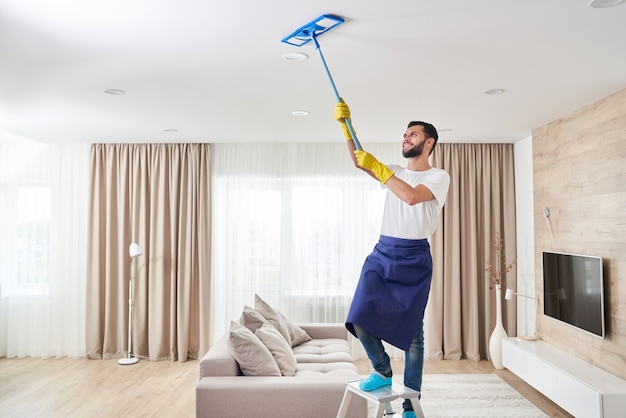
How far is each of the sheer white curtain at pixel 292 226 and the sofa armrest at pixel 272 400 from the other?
2.97 meters

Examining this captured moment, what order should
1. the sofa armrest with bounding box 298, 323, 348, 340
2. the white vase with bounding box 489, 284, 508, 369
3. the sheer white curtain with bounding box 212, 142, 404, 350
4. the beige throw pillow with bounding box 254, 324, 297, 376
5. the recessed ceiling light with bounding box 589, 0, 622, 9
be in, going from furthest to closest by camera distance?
the sheer white curtain with bounding box 212, 142, 404, 350, the white vase with bounding box 489, 284, 508, 369, the sofa armrest with bounding box 298, 323, 348, 340, the beige throw pillow with bounding box 254, 324, 297, 376, the recessed ceiling light with bounding box 589, 0, 622, 9

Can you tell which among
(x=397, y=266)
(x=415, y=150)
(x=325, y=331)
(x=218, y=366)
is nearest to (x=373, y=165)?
(x=415, y=150)

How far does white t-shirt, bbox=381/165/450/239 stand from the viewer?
241 cm

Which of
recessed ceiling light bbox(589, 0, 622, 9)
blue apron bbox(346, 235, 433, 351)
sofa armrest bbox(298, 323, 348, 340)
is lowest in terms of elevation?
sofa armrest bbox(298, 323, 348, 340)

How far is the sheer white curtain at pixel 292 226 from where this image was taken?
255 inches

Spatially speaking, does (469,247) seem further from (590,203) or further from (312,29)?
(312,29)

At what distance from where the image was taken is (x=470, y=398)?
4.90 meters

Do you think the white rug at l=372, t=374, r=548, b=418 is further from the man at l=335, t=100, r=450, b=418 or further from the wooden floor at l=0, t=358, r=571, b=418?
the man at l=335, t=100, r=450, b=418

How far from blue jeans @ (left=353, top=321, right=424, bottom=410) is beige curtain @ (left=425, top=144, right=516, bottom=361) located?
3881 millimetres

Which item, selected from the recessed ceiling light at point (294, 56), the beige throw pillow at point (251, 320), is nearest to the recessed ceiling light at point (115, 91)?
the recessed ceiling light at point (294, 56)

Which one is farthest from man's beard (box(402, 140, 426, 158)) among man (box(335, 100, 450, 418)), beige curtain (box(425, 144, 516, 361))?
beige curtain (box(425, 144, 516, 361))

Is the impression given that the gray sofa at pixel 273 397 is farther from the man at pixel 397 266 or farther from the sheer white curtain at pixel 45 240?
the sheer white curtain at pixel 45 240

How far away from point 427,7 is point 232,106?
2.36m

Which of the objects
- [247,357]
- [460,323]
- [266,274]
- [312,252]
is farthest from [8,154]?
[460,323]
